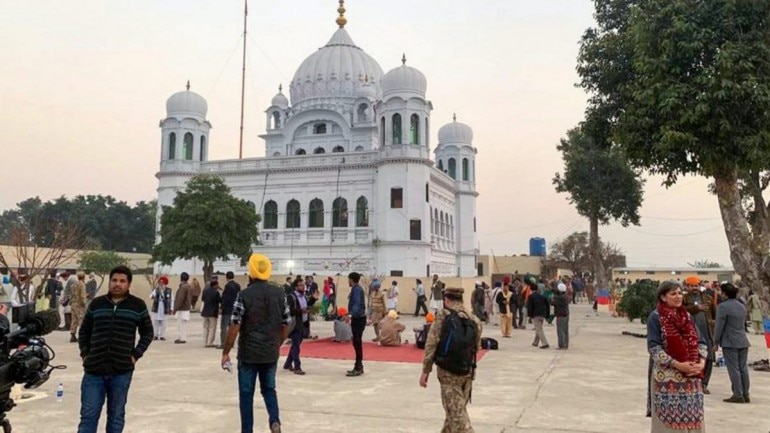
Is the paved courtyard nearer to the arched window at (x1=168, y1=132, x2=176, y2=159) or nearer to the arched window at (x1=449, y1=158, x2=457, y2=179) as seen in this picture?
the arched window at (x1=168, y1=132, x2=176, y2=159)

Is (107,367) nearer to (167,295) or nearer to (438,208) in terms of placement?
(167,295)

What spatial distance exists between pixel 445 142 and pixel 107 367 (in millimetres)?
46819

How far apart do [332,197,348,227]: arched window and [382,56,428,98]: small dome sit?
26.5ft

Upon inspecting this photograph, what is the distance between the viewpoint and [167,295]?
14602mm

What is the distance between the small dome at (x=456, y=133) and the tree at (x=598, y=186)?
15.6 meters

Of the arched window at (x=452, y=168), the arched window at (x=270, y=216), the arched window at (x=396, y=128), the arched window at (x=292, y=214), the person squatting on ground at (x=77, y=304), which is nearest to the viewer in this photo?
the person squatting on ground at (x=77, y=304)

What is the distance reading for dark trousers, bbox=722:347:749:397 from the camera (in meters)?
7.53

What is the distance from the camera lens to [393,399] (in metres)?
7.54

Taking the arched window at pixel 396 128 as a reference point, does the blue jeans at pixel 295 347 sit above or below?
below

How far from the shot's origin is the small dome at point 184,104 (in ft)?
141

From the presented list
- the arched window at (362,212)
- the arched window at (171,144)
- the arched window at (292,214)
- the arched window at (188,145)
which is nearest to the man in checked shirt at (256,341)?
the arched window at (362,212)

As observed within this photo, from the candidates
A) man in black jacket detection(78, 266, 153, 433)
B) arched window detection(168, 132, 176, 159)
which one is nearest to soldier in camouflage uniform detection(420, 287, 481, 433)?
man in black jacket detection(78, 266, 153, 433)

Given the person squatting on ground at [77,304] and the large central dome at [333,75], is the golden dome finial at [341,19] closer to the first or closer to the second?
the large central dome at [333,75]

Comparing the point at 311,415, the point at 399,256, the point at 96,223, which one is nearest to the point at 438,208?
the point at 399,256
